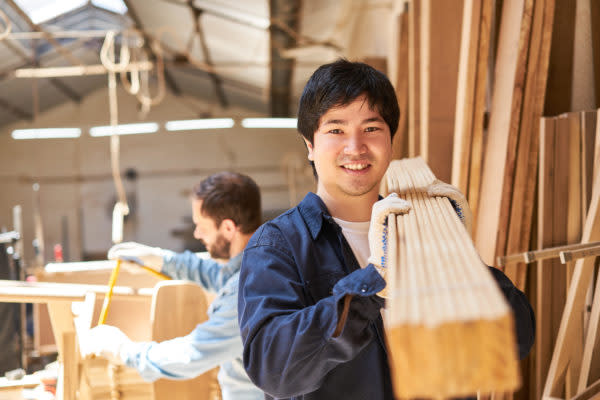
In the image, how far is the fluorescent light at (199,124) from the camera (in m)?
16.1

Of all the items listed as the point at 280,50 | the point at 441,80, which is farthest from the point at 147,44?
the point at 441,80

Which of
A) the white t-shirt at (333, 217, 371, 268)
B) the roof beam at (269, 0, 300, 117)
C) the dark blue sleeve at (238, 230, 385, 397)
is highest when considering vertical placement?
the roof beam at (269, 0, 300, 117)

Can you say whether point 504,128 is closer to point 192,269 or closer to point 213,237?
point 213,237

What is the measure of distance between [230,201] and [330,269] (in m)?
1.20

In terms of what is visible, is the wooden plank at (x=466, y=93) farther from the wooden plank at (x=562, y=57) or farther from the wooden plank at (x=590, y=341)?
the wooden plank at (x=590, y=341)

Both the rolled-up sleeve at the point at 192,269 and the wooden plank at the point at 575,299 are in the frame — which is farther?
the rolled-up sleeve at the point at 192,269

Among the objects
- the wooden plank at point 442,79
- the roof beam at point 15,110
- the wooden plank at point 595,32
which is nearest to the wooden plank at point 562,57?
the wooden plank at point 595,32

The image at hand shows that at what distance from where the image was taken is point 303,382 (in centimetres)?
117

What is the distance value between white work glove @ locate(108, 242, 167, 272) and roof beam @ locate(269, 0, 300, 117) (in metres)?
4.77

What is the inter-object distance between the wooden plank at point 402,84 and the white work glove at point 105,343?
7.28ft

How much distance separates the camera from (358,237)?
1.48m

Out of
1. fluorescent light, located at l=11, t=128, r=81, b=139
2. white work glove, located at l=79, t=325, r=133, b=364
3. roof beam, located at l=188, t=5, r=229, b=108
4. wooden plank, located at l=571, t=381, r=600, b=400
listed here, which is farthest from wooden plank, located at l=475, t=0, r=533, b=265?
fluorescent light, located at l=11, t=128, r=81, b=139

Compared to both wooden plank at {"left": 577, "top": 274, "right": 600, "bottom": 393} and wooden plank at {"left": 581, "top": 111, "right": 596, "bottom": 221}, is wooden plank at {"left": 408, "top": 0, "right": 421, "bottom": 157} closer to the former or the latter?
wooden plank at {"left": 581, "top": 111, "right": 596, "bottom": 221}

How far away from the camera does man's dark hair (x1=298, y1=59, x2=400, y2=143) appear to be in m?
1.37
